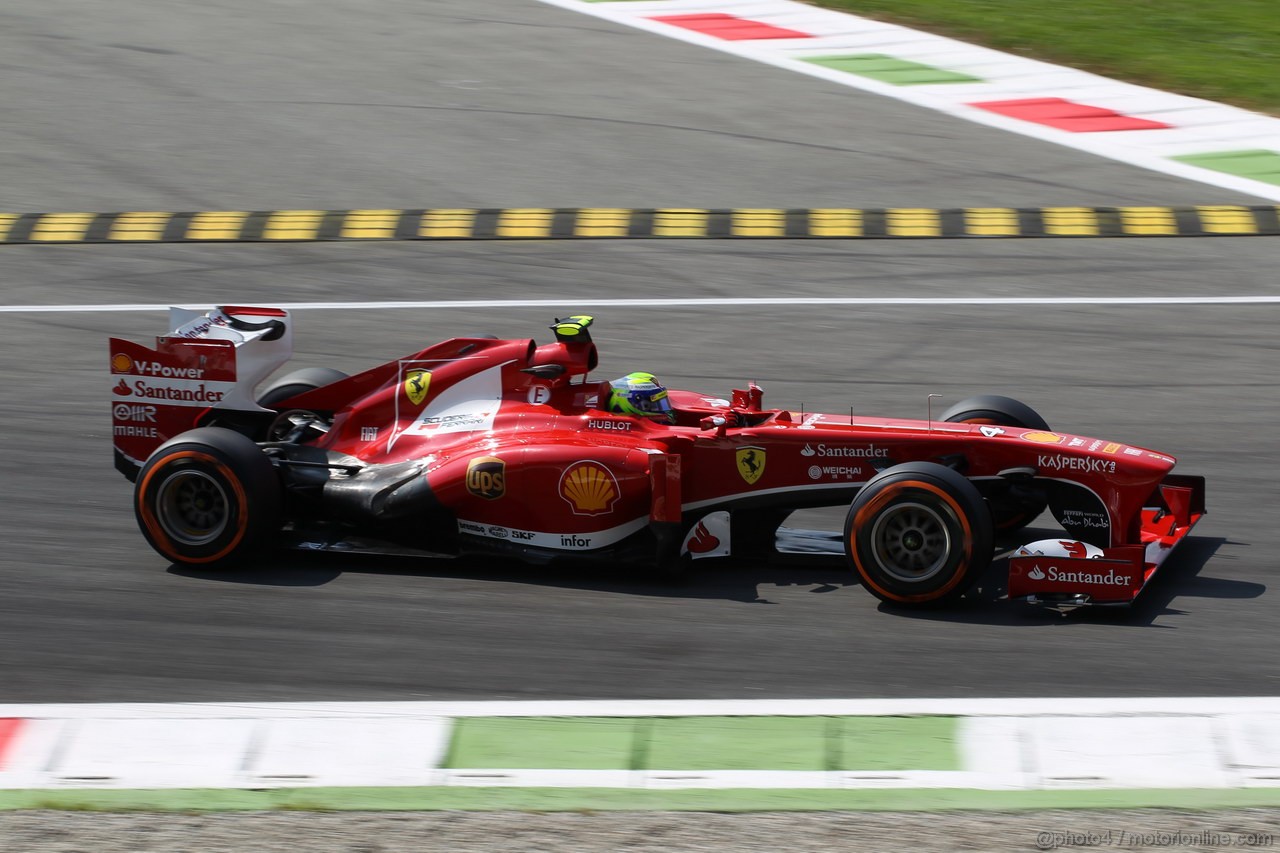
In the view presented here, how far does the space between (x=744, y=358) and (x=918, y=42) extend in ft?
35.7

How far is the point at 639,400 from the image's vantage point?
868 cm

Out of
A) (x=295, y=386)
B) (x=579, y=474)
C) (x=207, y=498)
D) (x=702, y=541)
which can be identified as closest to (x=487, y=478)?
(x=579, y=474)

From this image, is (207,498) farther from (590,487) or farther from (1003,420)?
(1003,420)

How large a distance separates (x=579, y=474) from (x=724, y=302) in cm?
575

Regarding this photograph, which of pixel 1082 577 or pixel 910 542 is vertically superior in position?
pixel 910 542

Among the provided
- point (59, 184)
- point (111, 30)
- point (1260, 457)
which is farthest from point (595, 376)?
point (111, 30)

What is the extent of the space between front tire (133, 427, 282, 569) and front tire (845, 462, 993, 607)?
117 inches

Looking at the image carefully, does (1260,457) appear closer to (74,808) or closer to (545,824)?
(545,824)

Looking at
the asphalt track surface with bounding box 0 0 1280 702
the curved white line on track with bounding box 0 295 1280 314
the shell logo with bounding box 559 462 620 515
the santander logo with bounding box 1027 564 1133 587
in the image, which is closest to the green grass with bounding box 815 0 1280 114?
the asphalt track surface with bounding box 0 0 1280 702

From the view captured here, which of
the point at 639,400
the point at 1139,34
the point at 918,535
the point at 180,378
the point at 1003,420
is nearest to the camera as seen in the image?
the point at 918,535

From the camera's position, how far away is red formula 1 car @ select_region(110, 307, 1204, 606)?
7895 millimetres

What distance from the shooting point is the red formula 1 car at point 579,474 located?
7895 millimetres

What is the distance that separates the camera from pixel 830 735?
22.2 ft

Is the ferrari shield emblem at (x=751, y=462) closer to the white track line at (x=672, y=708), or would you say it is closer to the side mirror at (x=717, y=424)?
the side mirror at (x=717, y=424)
